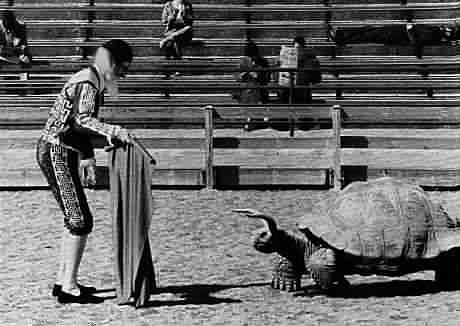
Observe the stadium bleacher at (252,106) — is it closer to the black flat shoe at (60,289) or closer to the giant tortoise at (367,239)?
the giant tortoise at (367,239)

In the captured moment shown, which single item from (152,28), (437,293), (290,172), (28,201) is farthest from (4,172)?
(152,28)

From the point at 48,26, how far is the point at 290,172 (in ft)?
38.4

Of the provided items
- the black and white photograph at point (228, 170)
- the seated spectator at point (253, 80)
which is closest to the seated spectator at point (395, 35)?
the black and white photograph at point (228, 170)

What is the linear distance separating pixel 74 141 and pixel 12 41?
45.3 ft

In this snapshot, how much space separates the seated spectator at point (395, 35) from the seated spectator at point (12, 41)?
20.3 ft

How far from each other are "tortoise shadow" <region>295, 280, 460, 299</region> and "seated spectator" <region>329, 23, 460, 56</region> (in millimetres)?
14337

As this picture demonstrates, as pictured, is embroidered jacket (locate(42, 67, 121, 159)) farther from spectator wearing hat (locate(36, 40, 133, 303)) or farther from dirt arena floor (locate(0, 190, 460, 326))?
dirt arena floor (locate(0, 190, 460, 326))

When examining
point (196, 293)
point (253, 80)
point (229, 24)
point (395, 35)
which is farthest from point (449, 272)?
point (229, 24)

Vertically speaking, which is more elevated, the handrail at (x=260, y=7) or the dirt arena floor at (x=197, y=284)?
the handrail at (x=260, y=7)

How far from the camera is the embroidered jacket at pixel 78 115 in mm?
8133

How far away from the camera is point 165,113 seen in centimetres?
1728

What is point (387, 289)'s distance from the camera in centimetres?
901

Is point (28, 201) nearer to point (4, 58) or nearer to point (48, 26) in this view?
point (4, 58)

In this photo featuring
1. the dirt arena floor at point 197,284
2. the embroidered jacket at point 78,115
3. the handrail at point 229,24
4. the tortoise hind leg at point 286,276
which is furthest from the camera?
the handrail at point 229,24
